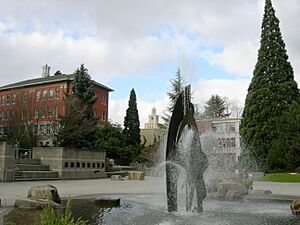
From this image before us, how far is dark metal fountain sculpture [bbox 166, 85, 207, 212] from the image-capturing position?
36.2 ft

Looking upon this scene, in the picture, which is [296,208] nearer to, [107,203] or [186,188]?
[186,188]

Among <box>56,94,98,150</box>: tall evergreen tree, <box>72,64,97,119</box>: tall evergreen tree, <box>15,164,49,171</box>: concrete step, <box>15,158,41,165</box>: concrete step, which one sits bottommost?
<box>15,164,49,171</box>: concrete step

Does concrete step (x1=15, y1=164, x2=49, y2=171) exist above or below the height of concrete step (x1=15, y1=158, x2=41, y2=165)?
below

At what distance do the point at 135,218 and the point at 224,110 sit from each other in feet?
232

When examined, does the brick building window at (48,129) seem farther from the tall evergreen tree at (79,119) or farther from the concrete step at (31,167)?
the concrete step at (31,167)

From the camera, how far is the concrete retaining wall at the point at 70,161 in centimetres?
3044

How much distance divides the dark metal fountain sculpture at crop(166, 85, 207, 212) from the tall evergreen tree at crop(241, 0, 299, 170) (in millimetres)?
33542

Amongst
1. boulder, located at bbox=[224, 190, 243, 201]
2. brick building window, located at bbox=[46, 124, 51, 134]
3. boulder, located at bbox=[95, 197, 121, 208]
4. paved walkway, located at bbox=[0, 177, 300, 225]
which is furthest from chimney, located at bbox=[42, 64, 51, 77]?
boulder, located at bbox=[95, 197, 121, 208]

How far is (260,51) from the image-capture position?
47.9 m

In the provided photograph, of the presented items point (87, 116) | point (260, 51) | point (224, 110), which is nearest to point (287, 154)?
point (260, 51)

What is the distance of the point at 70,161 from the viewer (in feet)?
103

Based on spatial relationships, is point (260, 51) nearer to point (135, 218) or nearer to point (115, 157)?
point (115, 157)

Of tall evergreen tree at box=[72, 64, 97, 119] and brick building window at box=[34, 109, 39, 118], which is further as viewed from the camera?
brick building window at box=[34, 109, 39, 118]

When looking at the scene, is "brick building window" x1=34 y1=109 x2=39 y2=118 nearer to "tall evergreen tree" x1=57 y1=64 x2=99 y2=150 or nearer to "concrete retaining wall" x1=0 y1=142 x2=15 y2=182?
"tall evergreen tree" x1=57 y1=64 x2=99 y2=150
